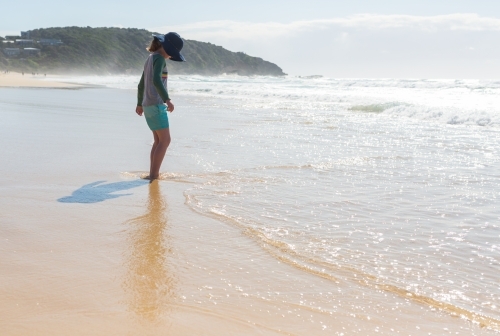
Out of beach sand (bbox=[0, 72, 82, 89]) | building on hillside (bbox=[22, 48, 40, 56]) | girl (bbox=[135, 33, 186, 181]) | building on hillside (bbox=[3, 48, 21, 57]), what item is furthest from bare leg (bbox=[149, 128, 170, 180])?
building on hillside (bbox=[22, 48, 40, 56])

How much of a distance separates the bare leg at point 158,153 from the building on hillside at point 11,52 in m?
105

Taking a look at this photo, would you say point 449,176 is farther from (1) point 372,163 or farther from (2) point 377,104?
(2) point 377,104

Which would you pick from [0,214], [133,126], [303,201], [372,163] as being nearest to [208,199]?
[303,201]

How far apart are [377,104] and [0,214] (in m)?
15.4

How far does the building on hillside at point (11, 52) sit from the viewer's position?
99544 millimetres

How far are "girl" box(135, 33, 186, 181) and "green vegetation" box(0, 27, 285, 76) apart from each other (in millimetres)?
87938

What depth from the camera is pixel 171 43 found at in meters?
5.36

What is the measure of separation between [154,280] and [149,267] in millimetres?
200

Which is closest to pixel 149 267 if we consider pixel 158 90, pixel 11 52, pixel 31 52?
pixel 158 90

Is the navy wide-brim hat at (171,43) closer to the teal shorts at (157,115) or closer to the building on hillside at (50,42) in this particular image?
the teal shorts at (157,115)

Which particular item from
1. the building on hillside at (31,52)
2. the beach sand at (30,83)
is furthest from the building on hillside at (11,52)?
the beach sand at (30,83)

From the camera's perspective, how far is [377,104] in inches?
696

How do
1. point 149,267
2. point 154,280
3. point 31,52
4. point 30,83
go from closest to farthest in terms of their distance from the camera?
point 154,280, point 149,267, point 30,83, point 31,52

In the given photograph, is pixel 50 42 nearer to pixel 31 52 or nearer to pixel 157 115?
pixel 31 52
